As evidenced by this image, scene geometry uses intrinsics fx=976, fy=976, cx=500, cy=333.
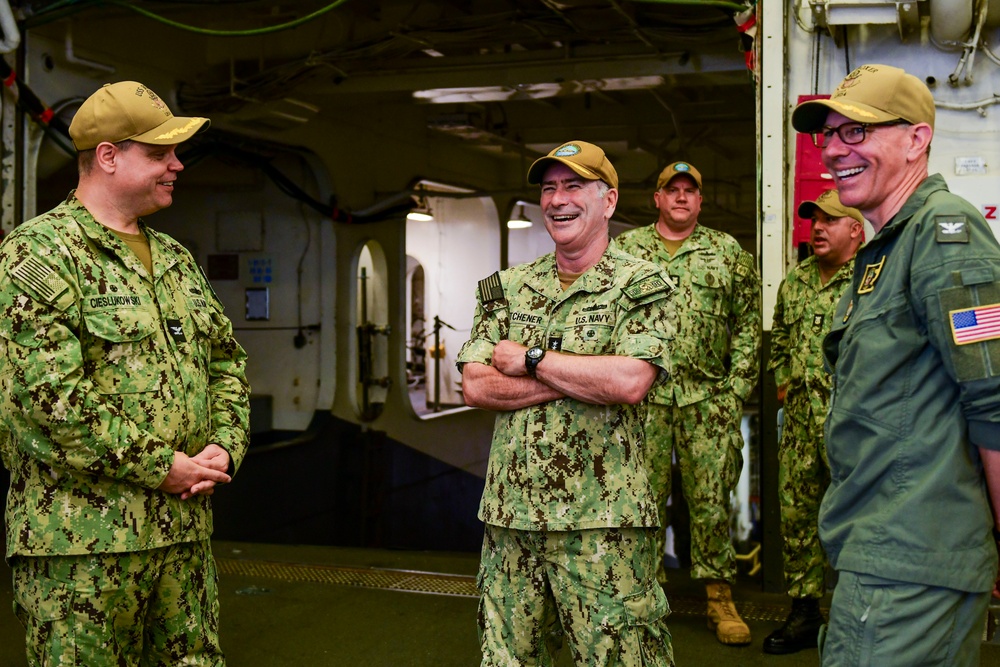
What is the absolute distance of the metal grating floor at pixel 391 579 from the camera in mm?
4145

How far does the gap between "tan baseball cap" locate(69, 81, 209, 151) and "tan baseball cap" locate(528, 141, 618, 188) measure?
90cm

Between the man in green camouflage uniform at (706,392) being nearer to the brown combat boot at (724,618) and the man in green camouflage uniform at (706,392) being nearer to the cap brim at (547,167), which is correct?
the brown combat boot at (724,618)

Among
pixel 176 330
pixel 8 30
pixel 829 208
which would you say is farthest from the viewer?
pixel 8 30

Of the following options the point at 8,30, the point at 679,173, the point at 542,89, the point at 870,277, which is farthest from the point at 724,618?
the point at 8,30

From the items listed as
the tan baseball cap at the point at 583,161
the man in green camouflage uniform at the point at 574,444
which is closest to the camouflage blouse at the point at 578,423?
the man in green camouflage uniform at the point at 574,444

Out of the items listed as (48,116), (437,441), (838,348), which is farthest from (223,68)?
(838,348)

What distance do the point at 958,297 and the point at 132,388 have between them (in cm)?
180

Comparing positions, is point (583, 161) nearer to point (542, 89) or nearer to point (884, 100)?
point (884, 100)

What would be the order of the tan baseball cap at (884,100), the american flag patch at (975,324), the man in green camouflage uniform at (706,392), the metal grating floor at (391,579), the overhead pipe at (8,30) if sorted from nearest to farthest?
1. the american flag patch at (975,324)
2. the tan baseball cap at (884,100)
3. the man in green camouflage uniform at (706,392)
4. the metal grating floor at (391,579)
5. the overhead pipe at (8,30)

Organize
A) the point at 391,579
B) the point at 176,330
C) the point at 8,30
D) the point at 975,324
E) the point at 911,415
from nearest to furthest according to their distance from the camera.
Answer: the point at 975,324 < the point at 911,415 < the point at 176,330 < the point at 391,579 < the point at 8,30

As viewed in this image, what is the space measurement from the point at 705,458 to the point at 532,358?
5.59ft

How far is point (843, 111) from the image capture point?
1815 mm

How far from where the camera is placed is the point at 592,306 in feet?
8.15

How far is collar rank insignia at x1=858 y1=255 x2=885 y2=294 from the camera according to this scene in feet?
6.09
